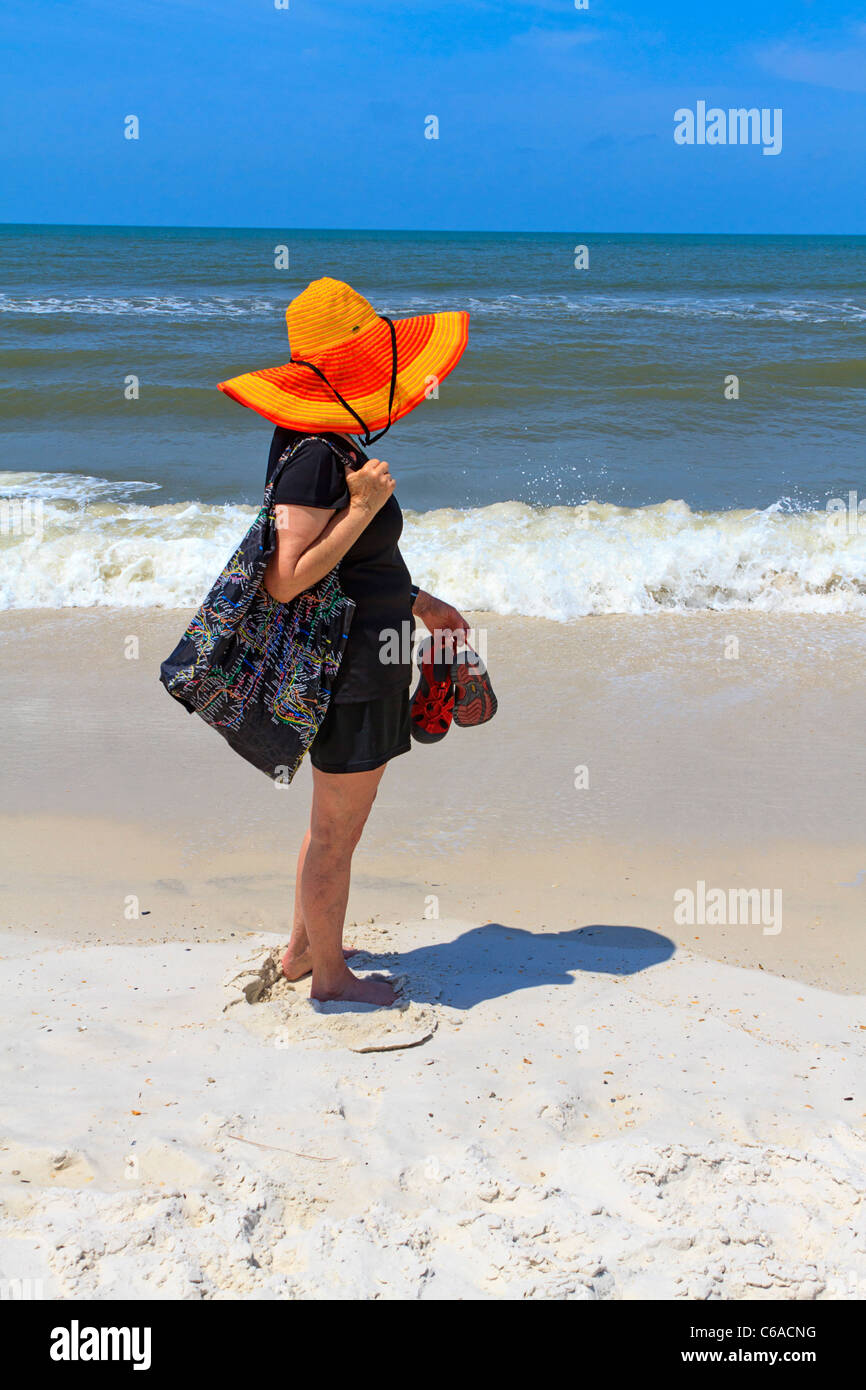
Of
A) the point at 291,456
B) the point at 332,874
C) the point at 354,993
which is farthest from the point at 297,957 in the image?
the point at 291,456

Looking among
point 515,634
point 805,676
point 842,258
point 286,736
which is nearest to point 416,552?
point 515,634

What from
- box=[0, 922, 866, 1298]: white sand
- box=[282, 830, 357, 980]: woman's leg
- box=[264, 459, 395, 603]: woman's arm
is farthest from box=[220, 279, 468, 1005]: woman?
box=[0, 922, 866, 1298]: white sand

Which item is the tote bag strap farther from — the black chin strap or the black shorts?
the black shorts

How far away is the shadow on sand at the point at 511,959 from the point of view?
2834mm

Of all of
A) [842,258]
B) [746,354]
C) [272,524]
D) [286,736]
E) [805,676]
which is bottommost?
[805,676]

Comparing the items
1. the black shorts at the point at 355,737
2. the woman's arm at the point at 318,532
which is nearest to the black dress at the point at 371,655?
the black shorts at the point at 355,737

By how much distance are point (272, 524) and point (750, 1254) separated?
5.28ft

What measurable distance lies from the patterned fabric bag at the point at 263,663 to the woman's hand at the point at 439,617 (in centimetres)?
29

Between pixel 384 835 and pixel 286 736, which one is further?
pixel 384 835

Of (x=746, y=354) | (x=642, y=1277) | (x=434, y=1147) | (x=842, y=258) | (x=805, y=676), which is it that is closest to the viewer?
(x=642, y=1277)

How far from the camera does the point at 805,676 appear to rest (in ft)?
17.4

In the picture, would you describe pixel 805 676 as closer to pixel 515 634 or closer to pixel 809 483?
pixel 515 634

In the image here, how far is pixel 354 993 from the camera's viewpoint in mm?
2689

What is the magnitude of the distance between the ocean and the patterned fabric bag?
13.5 ft
